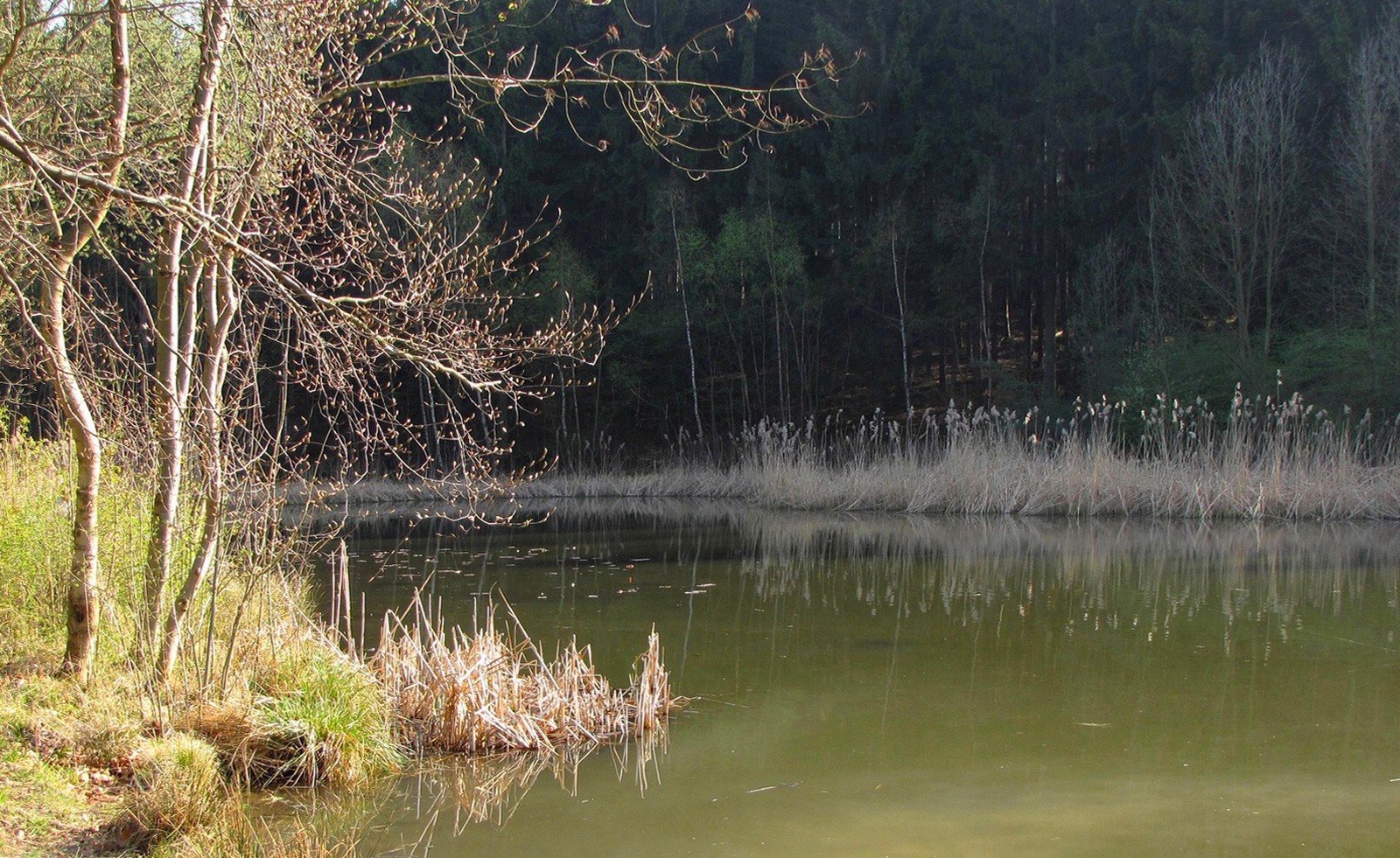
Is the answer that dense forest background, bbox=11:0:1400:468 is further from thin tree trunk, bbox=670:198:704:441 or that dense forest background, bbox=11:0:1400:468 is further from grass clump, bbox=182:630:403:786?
grass clump, bbox=182:630:403:786

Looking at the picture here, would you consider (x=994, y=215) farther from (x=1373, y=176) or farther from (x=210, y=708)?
(x=210, y=708)

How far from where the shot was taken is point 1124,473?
12633 millimetres

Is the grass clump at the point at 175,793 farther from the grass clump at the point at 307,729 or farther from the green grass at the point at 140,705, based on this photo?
the grass clump at the point at 307,729

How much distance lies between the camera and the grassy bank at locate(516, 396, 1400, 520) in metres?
11.9

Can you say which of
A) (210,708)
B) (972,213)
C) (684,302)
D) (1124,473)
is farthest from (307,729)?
(972,213)

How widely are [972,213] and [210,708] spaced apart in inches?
747

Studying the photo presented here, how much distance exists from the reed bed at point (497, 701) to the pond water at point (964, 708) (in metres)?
0.17

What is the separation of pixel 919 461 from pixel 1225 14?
11.3m

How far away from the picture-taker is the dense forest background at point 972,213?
18141 millimetres

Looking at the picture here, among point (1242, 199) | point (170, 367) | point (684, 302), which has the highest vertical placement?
point (1242, 199)

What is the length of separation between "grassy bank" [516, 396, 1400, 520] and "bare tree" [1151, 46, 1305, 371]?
2.85 meters

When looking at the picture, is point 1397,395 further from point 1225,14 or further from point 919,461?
point 1225,14

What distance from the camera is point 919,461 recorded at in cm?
1594

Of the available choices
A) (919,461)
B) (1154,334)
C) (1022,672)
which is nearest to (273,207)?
(1022,672)
